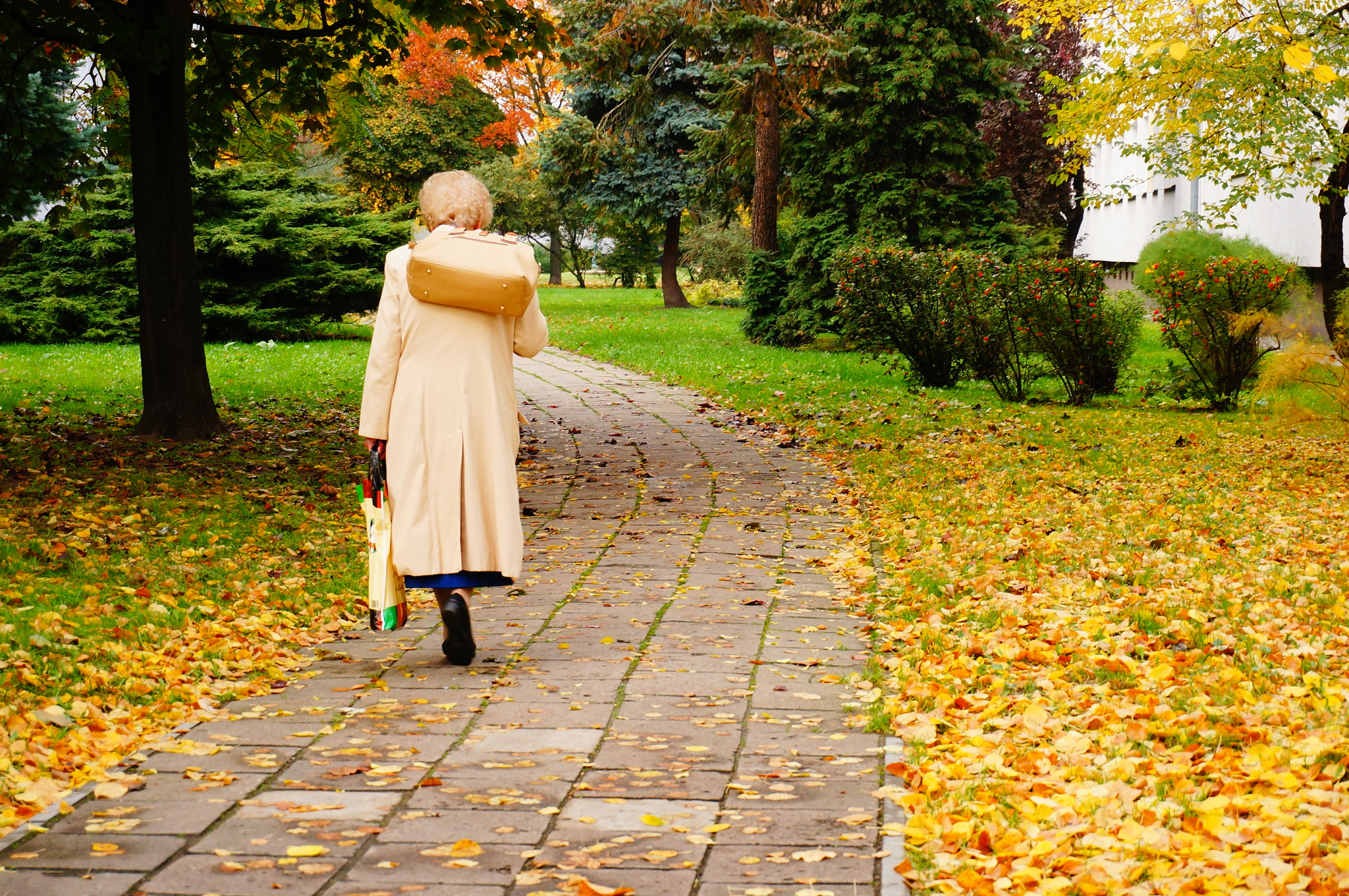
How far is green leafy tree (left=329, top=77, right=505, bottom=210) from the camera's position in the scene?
134ft

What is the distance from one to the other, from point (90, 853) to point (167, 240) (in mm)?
8159

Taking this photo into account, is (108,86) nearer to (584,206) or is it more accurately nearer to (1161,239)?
(1161,239)

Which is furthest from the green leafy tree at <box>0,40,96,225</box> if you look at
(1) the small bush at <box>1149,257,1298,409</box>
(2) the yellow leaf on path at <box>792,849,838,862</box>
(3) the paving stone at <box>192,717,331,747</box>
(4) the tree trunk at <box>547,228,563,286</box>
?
(4) the tree trunk at <box>547,228,563,286</box>

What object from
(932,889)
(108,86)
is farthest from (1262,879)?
(108,86)

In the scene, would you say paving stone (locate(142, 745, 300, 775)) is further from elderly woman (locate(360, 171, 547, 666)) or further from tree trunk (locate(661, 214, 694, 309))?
tree trunk (locate(661, 214, 694, 309))

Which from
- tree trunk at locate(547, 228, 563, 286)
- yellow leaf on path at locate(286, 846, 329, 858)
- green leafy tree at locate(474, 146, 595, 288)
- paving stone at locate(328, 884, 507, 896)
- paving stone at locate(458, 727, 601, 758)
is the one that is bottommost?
paving stone at locate(458, 727, 601, 758)

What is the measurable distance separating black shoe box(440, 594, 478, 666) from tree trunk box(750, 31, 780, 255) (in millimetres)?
18835

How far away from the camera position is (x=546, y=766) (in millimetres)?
3891

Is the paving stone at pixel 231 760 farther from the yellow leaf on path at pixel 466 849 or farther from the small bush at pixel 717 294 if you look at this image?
the small bush at pixel 717 294

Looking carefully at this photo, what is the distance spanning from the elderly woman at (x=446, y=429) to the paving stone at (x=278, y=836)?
1609 millimetres

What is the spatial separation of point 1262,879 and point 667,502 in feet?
20.0

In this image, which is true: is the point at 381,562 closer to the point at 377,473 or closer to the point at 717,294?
the point at 377,473

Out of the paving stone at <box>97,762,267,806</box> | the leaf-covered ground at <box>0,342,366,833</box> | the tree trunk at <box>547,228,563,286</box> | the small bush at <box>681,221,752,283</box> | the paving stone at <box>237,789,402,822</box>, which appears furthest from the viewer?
the tree trunk at <box>547,228,563,286</box>

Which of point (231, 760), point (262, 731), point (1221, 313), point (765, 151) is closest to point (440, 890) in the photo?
point (231, 760)
